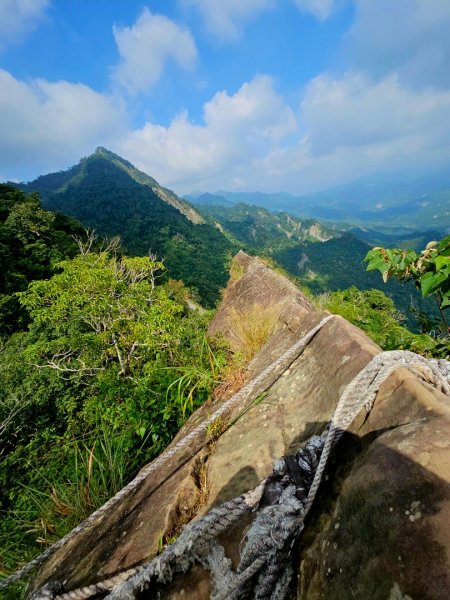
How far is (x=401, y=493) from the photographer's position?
108 centimetres

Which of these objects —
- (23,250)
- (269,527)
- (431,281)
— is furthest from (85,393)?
(23,250)

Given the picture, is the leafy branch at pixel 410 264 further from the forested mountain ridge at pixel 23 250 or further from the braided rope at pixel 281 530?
the forested mountain ridge at pixel 23 250

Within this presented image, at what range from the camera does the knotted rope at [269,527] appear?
127 centimetres

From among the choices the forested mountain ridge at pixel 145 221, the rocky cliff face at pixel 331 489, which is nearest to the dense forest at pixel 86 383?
the rocky cliff face at pixel 331 489

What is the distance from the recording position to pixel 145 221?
109 m

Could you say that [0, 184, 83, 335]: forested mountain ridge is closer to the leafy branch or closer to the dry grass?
the dry grass

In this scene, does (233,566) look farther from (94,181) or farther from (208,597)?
(94,181)

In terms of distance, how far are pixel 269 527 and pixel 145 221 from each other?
115 meters

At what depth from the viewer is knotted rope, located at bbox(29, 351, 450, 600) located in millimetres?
1274

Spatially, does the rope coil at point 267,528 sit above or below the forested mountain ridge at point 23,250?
below

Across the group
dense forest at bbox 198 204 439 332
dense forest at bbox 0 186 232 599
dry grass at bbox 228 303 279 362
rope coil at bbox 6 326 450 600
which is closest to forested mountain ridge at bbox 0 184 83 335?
dense forest at bbox 0 186 232 599

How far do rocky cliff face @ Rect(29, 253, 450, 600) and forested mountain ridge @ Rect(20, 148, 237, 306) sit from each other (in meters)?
59.6

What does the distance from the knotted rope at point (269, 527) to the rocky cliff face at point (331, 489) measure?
6 cm

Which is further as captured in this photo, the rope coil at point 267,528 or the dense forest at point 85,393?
the dense forest at point 85,393
